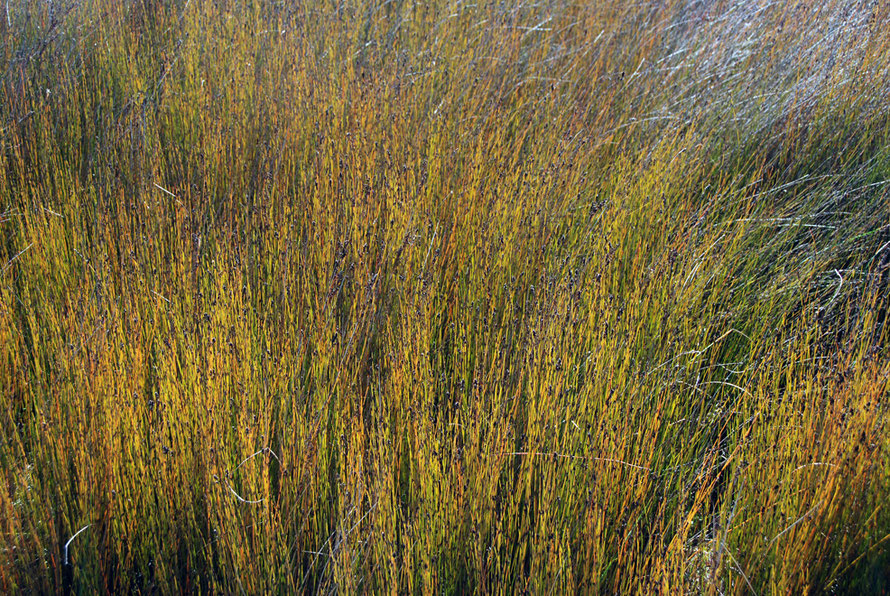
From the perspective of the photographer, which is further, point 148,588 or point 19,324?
point 19,324

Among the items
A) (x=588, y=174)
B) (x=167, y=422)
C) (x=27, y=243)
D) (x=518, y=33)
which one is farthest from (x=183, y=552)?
(x=518, y=33)

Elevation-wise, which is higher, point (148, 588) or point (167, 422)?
point (167, 422)

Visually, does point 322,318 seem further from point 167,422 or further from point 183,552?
point 183,552

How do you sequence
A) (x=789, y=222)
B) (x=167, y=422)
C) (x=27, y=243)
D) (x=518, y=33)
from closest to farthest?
(x=167, y=422), (x=27, y=243), (x=789, y=222), (x=518, y=33)

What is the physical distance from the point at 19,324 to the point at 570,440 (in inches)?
66.4

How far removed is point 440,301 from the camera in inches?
88.4

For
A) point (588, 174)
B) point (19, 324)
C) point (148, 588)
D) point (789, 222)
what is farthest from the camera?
point (588, 174)

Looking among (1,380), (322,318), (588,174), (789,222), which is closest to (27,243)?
(1,380)

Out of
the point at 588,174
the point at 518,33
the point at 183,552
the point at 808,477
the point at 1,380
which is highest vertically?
the point at 518,33

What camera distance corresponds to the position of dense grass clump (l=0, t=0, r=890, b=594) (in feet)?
4.72

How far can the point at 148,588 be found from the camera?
4.58ft

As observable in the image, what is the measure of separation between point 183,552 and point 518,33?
3.57m

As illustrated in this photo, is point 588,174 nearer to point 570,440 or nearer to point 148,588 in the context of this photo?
point 570,440

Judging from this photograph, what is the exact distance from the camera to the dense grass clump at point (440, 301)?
4.72 ft
